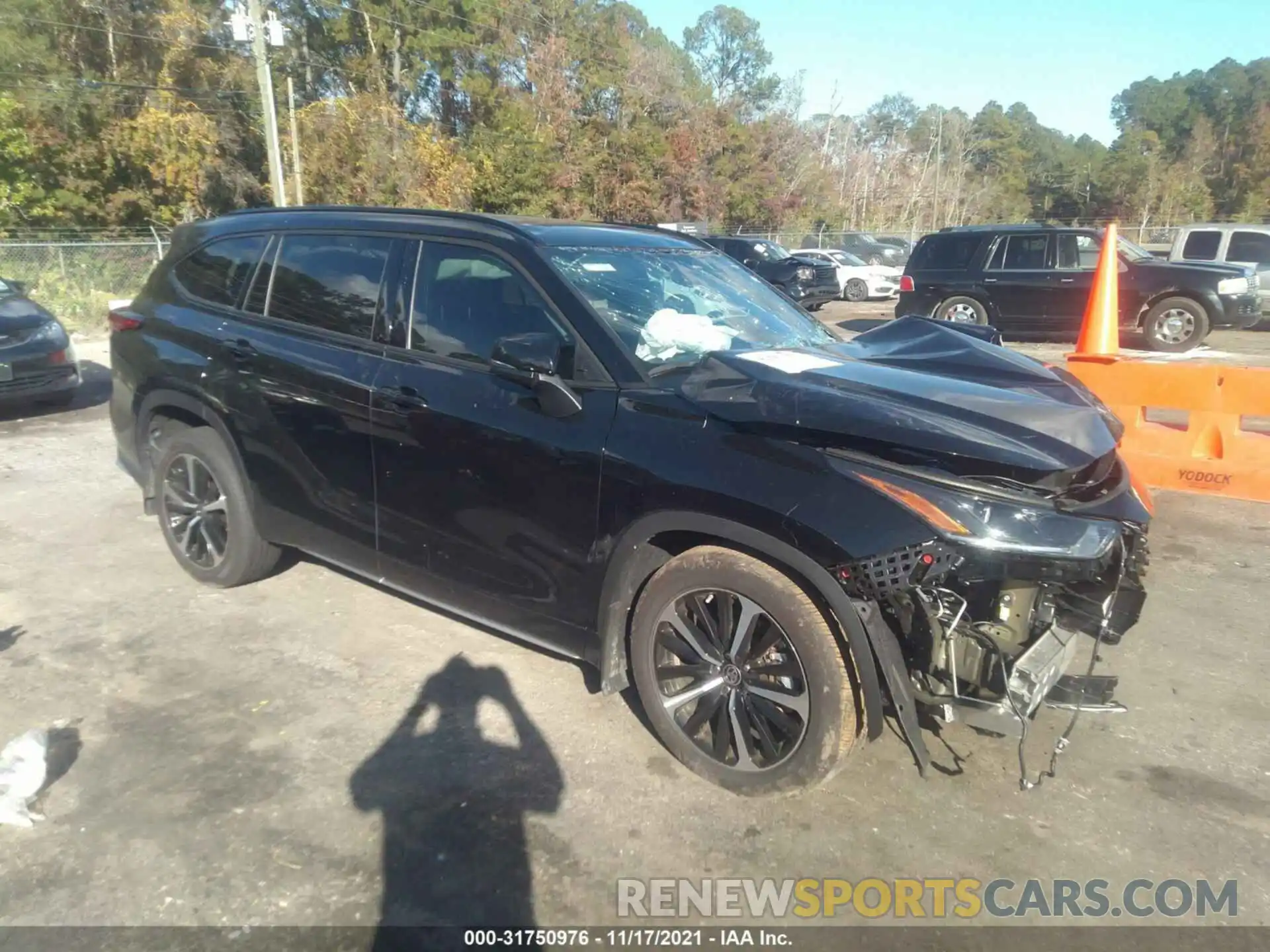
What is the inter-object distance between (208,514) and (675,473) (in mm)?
2808

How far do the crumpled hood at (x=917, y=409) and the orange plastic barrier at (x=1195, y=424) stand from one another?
3.38 metres

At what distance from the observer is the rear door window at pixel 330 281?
13.4 ft

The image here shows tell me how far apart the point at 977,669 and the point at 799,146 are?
5190cm

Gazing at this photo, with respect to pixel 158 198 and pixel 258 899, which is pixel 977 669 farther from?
pixel 158 198

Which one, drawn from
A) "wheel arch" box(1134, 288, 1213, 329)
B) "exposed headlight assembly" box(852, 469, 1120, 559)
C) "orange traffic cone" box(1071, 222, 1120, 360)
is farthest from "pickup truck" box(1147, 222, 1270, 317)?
"exposed headlight assembly" box(852, 469, 1120, 559)

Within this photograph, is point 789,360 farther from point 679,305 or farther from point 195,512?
point 195,512

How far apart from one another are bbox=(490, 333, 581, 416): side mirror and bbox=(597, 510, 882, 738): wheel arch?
489 millimetres

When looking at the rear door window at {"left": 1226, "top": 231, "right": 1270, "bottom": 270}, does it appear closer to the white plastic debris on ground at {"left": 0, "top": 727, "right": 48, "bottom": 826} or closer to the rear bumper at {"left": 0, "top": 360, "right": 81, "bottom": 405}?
the rear bumper at {"left": 0, "top": 360, "right": 81, "bottom": 405}

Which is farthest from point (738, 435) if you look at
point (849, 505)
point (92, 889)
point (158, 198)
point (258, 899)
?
point (158, 198)

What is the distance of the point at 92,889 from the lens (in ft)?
9.04

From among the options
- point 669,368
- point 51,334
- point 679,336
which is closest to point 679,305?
point 679,336

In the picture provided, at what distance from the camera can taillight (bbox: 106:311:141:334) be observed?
515 cm

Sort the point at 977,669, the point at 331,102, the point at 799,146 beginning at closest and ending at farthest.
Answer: the point at 977,669 < the point at 331,102 < the point at 799,146

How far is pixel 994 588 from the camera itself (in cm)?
289
